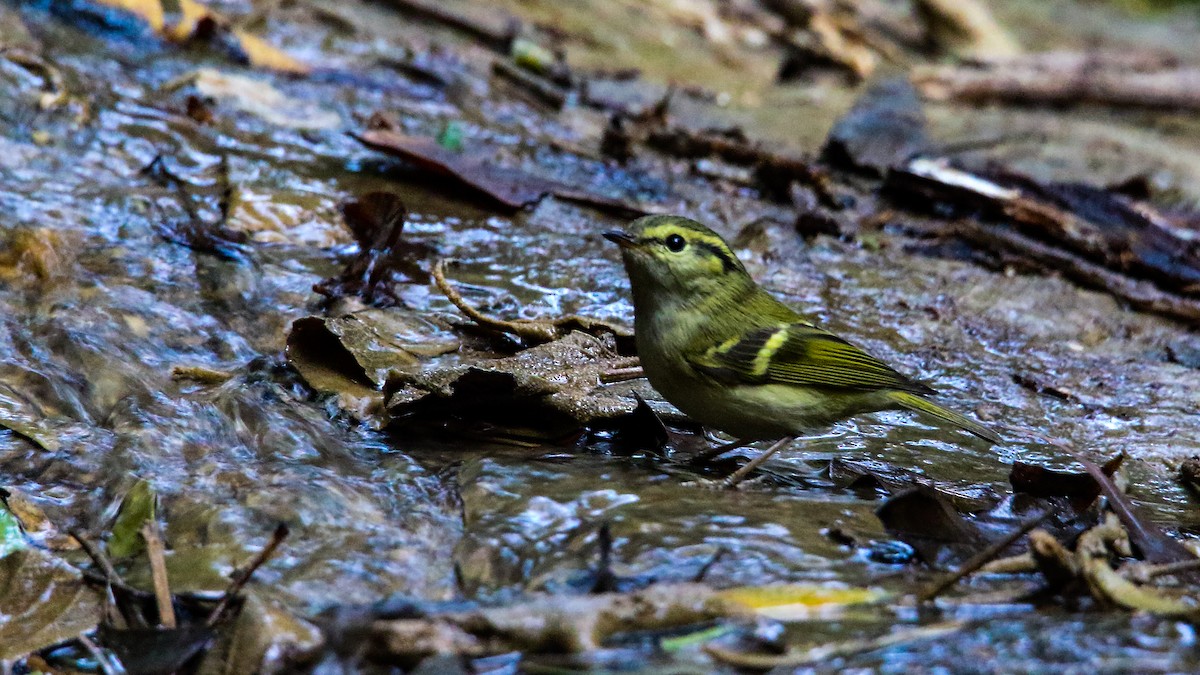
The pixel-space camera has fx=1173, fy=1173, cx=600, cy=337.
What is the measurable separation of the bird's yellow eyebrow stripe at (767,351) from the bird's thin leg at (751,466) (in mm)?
249

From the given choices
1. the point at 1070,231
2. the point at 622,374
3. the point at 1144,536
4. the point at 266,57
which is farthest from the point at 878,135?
the point at 1144,536

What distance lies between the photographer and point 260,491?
3340 millimetres

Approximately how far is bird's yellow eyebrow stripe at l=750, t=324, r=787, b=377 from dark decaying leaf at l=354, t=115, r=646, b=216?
209cm

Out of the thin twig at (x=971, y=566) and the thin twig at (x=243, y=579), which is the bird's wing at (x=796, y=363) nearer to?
the thin twig at (x=971, y=566)

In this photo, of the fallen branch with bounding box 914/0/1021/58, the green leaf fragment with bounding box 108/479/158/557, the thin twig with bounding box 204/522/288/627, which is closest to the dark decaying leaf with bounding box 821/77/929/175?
the fallen branch with bounding box 914/0/1021/58

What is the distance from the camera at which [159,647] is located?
2.61m

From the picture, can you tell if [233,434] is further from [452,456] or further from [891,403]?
[891,403]

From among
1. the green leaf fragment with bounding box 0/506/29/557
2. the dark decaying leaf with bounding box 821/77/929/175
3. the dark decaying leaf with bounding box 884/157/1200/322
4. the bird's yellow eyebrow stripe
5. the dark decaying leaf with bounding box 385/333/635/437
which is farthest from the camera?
the dark decaying leaf with bounding box 821/77/929/175

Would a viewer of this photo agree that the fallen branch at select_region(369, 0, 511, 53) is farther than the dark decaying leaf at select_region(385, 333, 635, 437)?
Yes

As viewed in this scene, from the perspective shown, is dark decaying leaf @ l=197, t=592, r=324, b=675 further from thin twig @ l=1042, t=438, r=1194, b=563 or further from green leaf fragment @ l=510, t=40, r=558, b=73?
green leaf fragment @ l=510, t=40, r=558, b=73

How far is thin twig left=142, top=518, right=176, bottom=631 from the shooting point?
2.71 m

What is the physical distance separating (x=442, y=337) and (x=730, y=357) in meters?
1.22

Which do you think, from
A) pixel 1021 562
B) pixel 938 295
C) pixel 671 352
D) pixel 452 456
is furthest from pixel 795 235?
pixel 1021 562

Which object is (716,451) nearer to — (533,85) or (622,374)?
(622,374)
